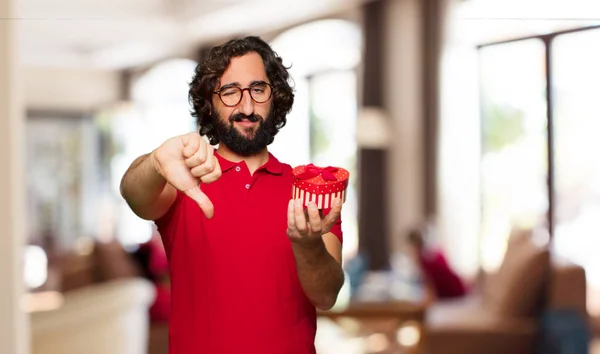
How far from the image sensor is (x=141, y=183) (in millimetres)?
1021

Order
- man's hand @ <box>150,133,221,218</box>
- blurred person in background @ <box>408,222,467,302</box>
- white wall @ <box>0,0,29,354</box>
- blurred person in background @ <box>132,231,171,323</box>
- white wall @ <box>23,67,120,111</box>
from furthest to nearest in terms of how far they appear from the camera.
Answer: white wall @ <box>23,67,120,111</box> < blurred person in background @ <box>408,222,467,302</box> < blurred person in background @ <box>132,231,171,323</box> < white wall @ <box>0,0,29,354</box> < man's hand @ <box>150,133,221,218</box>

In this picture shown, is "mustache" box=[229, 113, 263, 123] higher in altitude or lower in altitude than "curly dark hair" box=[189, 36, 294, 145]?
lower

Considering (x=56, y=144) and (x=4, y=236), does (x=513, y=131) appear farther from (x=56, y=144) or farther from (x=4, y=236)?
(x=56, y=144)

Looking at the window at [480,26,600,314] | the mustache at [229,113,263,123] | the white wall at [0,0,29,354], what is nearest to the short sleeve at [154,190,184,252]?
the mustache at [229,113,263,123]

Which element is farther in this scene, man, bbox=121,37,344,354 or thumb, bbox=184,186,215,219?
man, bbox=121,37,344,354

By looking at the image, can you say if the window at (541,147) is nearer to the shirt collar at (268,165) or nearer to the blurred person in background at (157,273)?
the blurred person in background at (157,273)

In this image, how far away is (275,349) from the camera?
108cm

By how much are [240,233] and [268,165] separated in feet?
0.28

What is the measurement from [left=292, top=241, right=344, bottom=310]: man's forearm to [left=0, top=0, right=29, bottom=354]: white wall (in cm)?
102

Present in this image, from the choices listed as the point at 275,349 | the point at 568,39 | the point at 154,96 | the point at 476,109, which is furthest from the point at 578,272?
the point at 154,96

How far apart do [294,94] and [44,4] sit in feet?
2.01

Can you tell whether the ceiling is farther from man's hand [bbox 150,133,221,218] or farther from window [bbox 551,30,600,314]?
window [bbox 551,30,600,314]

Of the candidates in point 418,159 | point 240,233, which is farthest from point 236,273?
point 418,159

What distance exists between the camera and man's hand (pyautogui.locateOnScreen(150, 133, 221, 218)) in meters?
0.91
